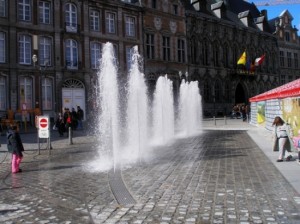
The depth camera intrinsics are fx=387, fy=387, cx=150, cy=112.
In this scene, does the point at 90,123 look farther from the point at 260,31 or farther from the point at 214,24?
the point at 260,31

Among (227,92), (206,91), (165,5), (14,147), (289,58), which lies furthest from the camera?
(289,58)

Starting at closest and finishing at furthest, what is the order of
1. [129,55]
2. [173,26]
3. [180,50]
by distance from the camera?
[129,55], [173,26], [180,50]

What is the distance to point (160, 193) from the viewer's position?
7.17 m

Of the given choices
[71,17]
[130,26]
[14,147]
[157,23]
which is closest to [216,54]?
[157,23]

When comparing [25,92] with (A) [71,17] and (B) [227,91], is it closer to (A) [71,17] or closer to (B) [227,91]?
(A) [71,17]

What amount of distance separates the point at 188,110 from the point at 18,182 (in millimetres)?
17875

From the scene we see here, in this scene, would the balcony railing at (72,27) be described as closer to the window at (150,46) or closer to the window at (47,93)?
the window at (47,93)

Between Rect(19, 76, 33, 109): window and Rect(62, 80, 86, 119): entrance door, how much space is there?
2.83 m

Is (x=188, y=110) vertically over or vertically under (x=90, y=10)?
under

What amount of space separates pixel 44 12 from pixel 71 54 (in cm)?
397

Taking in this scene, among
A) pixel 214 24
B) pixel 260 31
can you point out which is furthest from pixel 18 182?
pixel 260 31

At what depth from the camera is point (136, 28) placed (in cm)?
3778

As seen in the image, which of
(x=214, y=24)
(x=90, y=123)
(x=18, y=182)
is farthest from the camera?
(x=214, y=24)

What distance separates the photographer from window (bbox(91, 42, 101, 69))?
112ft
